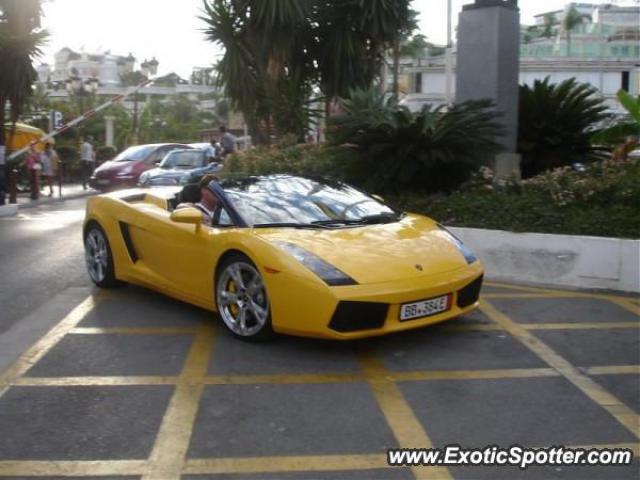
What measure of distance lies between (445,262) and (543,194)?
11.0ft

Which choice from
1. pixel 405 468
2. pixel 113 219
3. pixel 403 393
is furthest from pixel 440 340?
pixel 113 219

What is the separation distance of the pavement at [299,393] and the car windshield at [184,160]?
1169cm

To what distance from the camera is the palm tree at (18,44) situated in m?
16.7

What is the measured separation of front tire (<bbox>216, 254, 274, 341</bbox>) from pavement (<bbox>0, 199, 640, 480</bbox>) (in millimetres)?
137

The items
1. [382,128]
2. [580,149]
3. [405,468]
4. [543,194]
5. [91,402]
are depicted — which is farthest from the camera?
[580,149]

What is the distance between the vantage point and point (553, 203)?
8.24 metres

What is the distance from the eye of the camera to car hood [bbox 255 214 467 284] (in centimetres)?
520

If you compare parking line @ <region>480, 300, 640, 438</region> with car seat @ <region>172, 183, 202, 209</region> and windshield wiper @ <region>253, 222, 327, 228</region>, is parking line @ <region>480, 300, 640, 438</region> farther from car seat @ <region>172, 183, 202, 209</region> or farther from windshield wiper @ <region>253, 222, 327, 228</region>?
car seat @ <region>172, 183, 202, 209</region>

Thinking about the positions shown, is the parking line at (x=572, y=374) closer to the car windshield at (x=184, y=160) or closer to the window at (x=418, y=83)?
the car windshield at (x=184, y=160)

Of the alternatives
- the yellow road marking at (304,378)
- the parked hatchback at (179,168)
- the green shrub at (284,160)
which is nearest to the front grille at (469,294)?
the yellow road marking at (304,378)

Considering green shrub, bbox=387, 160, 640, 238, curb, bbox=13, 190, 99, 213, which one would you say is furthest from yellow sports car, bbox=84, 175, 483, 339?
curb, bbox=13, 190, 99, 213

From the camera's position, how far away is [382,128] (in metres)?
9.14

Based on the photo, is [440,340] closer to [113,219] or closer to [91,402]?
[91,402]

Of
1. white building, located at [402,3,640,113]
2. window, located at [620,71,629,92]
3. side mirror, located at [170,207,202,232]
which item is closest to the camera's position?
side mirror, located at [170,207,202,232]
